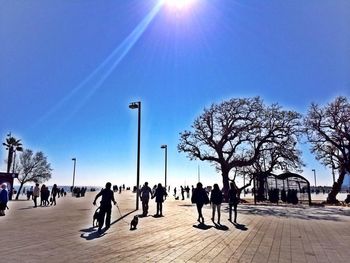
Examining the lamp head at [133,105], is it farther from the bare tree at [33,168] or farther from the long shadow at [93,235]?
the bare tree at [33,168]

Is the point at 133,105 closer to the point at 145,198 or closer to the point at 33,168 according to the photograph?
the point at 145,198

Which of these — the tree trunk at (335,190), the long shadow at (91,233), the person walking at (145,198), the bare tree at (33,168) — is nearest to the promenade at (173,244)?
the long shadow at (91,233)

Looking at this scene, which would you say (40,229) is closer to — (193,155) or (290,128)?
(193,155)

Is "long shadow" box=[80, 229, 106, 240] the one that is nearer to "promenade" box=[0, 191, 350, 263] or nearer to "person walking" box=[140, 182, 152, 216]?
"promenade" box=[0, 191, 350, 263]

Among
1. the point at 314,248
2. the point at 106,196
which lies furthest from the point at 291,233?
the point at 106,196

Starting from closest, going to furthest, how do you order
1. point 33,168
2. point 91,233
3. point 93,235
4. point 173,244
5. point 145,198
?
point 173,244, point 93,235, point 91,233, point 145,198, point 33,168

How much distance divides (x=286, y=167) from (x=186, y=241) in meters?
28.7

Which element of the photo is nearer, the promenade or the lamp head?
the promenade

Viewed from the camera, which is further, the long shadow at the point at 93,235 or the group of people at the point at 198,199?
the group of people at the point at 198,199

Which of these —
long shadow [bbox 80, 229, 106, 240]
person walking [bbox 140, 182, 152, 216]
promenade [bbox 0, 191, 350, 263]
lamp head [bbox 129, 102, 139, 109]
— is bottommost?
promenade [bbox 0, 191, 350, 263]

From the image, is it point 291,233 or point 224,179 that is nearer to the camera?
point 291,233

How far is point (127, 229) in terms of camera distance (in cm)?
1196

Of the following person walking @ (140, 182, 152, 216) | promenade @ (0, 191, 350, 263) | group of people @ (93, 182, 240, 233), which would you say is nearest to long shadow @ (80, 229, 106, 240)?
promenade @ (0, 191, 350, 263)

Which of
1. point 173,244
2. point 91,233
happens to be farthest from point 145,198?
point 173,244
